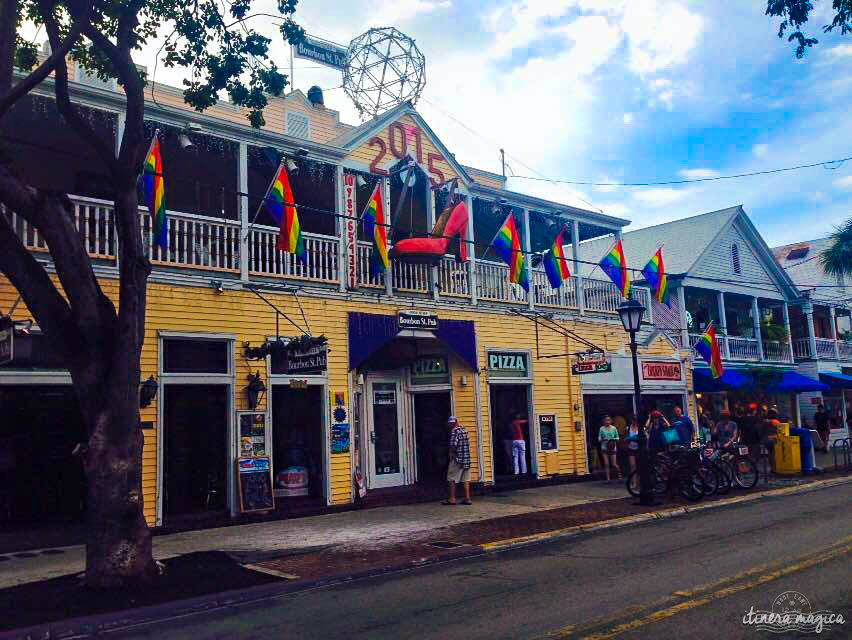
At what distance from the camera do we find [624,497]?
611 inches

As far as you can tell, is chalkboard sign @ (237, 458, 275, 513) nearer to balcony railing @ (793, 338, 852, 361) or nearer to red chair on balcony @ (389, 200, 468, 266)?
red chair on balcony @ (389, 200, 468, 266)

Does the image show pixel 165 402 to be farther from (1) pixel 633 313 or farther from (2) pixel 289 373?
(1) pixel 633 313

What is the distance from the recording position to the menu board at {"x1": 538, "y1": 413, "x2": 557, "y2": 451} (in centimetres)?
1844

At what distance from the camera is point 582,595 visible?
709cm

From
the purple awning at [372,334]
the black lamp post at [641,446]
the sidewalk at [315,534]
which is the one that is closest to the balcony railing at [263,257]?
the purple awning at [372,334]

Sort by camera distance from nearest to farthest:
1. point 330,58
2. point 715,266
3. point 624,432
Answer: point 624,432 → point 330,58 → point 715,266

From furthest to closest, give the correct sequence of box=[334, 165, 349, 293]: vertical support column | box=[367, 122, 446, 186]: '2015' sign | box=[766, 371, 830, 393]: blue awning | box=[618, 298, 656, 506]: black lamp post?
box=[766, 371, 830, 393]: blue awning < box=[367, 122, 446, 186]: '2015' sign < box=[334, 165, 349, 293]: vertical support column < box=[618, 298, 656, 506]: black lamp post

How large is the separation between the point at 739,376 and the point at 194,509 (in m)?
20.3

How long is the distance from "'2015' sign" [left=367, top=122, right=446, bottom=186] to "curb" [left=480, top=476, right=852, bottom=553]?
28.9ft

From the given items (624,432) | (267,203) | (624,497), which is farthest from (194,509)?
(624,432)

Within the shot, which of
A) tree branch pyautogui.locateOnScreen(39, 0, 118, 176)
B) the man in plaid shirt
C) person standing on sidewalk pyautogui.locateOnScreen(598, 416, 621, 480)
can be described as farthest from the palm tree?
tree branch pyautogui.locateOnScreen(39, 0, 118, 176)

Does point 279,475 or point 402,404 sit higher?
point 402,404

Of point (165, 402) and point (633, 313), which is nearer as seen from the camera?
point (165, 402)

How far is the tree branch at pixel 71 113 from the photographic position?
28.9 ft
